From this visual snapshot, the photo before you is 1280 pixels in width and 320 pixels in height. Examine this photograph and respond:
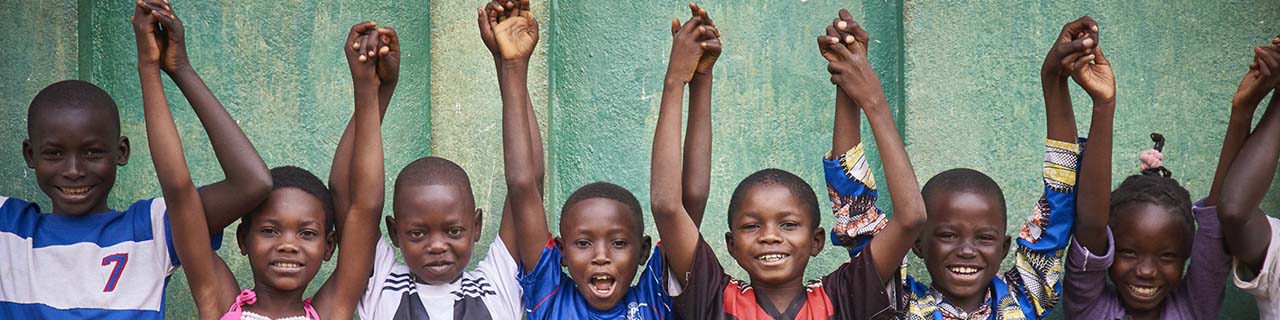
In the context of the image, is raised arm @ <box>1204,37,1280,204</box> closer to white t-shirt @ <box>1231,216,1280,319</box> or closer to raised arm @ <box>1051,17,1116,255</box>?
white t-shirt @ <box>1231,216,1280,319</box>

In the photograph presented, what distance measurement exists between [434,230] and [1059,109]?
1.69 m

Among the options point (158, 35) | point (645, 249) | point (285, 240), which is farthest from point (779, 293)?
point (158, 35)

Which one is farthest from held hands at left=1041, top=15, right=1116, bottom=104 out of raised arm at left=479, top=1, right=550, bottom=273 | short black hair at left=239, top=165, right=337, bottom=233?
short black hair at left=239, top=165, right=337, bottom=233

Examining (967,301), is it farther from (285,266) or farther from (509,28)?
(285,266)

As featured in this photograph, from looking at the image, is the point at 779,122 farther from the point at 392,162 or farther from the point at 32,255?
the point at 32,255

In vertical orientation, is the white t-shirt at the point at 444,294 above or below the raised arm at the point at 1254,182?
below

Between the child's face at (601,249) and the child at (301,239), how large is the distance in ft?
1.70

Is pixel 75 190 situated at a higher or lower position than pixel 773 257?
higher

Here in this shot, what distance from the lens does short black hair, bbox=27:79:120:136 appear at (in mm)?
3848

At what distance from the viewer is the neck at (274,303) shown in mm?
3855

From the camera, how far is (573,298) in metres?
3.98

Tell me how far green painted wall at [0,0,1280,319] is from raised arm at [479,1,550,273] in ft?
3.01

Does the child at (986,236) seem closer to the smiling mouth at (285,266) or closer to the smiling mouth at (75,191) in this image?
the smiling mouth at (285,266)

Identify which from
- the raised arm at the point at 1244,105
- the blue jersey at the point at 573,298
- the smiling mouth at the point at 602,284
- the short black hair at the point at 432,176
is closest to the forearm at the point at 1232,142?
the raised arm at the point at 1244,105
